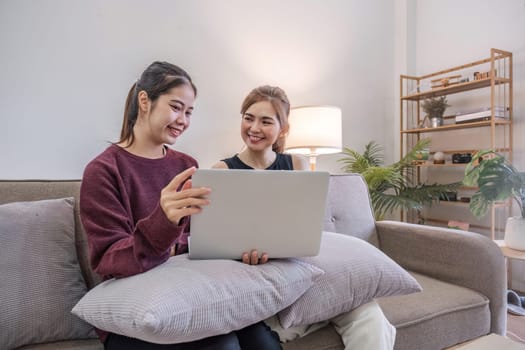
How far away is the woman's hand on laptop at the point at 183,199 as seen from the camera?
639 millimetres

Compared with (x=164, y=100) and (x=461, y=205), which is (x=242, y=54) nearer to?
(x=164, y=100)

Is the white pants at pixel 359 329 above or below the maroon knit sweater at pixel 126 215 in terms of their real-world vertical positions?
below

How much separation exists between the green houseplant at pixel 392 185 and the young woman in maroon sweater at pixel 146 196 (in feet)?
5.37

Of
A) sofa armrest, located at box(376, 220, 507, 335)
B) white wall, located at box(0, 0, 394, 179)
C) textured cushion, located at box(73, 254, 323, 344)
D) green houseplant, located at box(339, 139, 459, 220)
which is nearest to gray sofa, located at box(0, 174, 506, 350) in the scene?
sofa armrest, located at box(376, 220, 507, 335)

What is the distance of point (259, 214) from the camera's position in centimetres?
69

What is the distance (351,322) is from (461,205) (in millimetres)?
2085

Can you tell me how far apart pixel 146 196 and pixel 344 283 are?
0.56m

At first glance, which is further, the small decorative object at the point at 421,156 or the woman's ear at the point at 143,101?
the small decorative object at the point at 421,156

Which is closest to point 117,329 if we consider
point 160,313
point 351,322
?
point 160,313

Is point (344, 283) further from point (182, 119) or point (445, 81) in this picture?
point (445, 81)

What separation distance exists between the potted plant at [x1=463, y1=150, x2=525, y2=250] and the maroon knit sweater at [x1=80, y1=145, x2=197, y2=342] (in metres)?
1.42

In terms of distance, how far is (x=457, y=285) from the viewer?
4.09ft

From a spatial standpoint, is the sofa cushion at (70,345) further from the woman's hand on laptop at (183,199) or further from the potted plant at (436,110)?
the potted plant at (436,110)

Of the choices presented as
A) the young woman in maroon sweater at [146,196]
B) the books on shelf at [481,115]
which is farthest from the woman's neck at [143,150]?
the books on shelf at [481,115]
